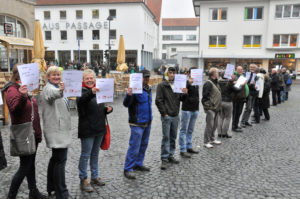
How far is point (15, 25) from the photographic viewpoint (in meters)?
21.0

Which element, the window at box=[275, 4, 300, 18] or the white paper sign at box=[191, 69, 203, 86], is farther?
the window at box=[275, 4, 300, 18]

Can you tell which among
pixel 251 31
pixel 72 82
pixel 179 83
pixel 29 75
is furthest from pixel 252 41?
pixel 29 75

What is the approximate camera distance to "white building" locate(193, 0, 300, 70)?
30.2 metres

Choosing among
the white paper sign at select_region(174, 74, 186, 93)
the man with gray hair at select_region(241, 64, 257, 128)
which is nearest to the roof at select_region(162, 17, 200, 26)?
the man with gray hair at select_region(241, 64, 257, 128)

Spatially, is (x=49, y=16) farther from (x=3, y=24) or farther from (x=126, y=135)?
(x=126, y=135)

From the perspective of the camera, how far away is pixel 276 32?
99.6ft

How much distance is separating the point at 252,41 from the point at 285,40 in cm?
342

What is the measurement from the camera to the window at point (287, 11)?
1182 inches

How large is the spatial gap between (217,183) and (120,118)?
5.65 metres

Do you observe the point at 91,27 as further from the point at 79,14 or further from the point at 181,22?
the point at 181,22

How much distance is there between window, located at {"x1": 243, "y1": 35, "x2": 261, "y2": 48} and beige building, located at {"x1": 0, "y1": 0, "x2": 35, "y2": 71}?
2234 cm

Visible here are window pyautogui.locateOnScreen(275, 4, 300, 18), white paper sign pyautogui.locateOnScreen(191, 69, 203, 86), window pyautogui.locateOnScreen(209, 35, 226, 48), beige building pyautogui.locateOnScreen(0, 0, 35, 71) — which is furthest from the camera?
window pyautogui.locateOnScreen(209, 35, 226, 48)

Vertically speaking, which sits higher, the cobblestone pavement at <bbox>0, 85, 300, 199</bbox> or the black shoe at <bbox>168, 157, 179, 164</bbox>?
the black shoe at <bbox>168, 157, 179, 164</bbox>

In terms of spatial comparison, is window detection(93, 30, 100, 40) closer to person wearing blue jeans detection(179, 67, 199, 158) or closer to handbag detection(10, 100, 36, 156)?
person wearing blue jeans detection(179, 67, 199, 158)
